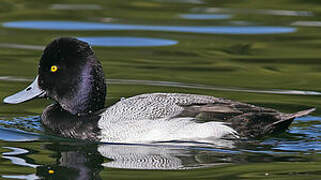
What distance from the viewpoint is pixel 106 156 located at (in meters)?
7.48

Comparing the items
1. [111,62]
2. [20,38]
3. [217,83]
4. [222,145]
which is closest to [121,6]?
[20,38]

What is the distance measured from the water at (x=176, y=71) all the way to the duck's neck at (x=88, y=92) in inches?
16.6

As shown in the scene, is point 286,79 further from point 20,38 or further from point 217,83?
point 20,38

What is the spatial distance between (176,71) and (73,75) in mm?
3304

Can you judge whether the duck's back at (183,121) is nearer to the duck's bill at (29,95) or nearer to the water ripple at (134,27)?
the duck's bill at (29,95)

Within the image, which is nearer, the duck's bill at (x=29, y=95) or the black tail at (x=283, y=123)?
the black tail at (x=283, y=123)

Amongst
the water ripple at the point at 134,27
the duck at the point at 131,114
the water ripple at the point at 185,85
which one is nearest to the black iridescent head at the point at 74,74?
the duck at the point at 131,114

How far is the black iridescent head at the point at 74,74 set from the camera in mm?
8352

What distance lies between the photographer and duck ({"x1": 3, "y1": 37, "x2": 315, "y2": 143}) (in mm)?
7828

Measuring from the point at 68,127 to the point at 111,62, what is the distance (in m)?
4.00

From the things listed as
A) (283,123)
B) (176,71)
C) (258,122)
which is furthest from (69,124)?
(176,71)

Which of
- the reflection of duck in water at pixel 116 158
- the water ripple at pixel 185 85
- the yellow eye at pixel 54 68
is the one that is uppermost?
the yellow eye at pixel 54 68

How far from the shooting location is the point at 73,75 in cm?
846

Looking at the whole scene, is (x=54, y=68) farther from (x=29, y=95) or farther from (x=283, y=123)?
Answer: (x=283, y=123)
